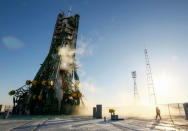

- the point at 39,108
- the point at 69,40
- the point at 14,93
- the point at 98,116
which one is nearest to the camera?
the point at 98,116

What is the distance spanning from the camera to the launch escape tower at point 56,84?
70.3 feet

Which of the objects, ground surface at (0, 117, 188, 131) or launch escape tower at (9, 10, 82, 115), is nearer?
ground surface at (0, 117, 188, 131)

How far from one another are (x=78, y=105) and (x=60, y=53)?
51.2ft

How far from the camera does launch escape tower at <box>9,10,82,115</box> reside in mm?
21438

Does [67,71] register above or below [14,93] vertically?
above

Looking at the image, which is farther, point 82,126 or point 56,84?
point 56,84

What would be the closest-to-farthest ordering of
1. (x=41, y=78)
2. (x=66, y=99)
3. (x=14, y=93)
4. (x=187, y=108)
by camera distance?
(x=187, y=108) → (x=14, y=93) → (x=66, y=99) → (x=41, y=78)

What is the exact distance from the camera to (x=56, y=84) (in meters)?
27.8

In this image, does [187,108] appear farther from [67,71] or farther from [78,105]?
[67,71]

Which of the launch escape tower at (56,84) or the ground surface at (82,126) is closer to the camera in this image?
the ground surface at (82,126)


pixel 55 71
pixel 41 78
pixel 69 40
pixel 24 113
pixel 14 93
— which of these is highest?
pixel 69 40

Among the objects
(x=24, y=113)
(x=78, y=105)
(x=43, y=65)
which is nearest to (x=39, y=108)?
(x=24, y=113)

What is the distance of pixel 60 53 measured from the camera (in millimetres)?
30594

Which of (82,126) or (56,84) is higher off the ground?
(56,84)
